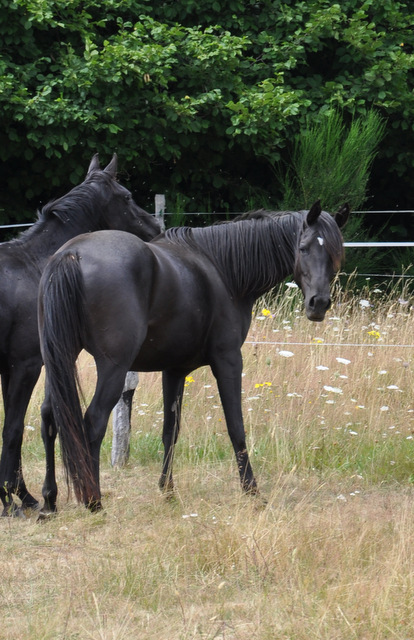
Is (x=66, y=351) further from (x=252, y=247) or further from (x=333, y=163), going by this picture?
(x=333, y=163)

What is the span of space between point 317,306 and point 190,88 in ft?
23.4

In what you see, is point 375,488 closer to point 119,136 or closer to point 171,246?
point 171,246

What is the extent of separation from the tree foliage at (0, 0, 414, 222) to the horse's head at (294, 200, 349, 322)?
17.9 ft

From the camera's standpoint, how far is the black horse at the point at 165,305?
434cm

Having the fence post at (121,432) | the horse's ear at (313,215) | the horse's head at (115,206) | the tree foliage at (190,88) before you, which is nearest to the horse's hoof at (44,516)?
the fence post at (121,432)

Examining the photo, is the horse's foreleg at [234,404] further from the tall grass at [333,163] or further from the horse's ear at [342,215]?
the tall grass at [333,163]

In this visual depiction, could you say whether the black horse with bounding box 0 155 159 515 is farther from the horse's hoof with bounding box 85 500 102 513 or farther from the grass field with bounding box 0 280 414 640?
the horse's hoof with bounding box 85 500 102 513

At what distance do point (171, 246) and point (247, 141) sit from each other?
6.46 m

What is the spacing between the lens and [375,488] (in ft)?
17.3

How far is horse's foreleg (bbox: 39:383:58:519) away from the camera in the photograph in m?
4.68

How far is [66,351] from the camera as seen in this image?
4328 mm

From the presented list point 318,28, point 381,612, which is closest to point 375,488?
point 381,612

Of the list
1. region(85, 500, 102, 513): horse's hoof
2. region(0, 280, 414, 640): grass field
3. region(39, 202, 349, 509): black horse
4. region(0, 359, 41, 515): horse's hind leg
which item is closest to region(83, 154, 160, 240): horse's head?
region(39, 202, 349, 509): black horse

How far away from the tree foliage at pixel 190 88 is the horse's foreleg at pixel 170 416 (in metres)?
5.25
